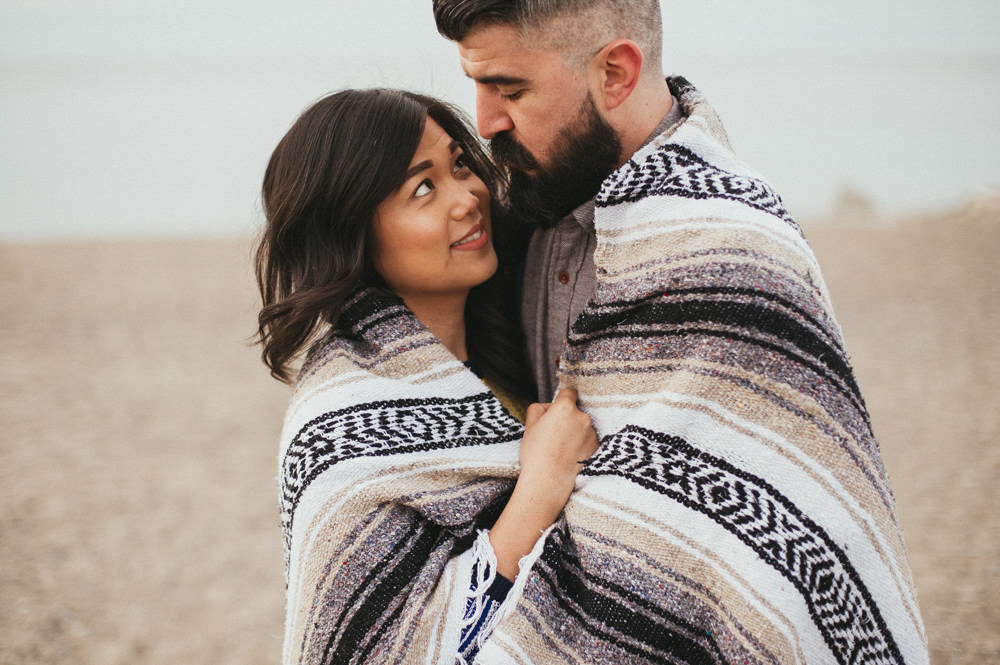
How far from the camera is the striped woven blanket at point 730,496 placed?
149cm

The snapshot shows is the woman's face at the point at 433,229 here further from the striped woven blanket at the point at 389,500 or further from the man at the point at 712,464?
the man at the point at 712,464

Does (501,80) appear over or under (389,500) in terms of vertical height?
over

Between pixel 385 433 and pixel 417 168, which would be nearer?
pixel 385 433

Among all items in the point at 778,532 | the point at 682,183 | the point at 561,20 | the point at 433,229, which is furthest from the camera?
the point at 433,229

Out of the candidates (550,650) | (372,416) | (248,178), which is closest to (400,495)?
(372,416)

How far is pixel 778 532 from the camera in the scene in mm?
1488

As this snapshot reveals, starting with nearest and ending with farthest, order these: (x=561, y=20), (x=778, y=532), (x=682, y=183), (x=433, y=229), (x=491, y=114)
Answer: (x=778, y=532) → (x=682, y=183) → (x=561, y=20) → (x=491, y=114) → (x=433, y=229)

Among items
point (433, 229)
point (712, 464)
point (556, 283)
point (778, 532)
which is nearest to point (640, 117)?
point (556, 283)

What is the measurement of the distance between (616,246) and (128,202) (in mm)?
16717

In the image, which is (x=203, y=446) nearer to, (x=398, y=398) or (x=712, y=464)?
(x=398, y=398)

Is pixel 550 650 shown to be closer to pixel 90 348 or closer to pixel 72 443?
pixel 72 443

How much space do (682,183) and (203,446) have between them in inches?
192

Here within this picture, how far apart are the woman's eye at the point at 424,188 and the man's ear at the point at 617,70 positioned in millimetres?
532

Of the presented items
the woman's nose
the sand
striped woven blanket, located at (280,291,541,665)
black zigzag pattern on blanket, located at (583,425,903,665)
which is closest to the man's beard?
the woman's nose
